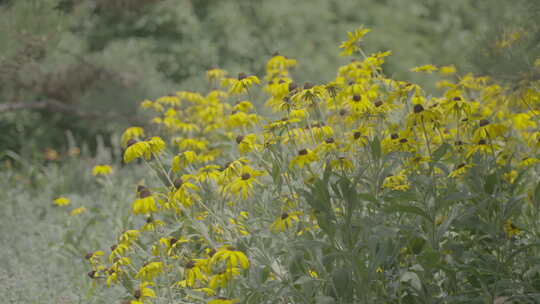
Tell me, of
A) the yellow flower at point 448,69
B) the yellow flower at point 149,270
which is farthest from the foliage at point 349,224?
the yellow flower at point 448,69

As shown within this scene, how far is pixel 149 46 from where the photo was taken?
5348 mm

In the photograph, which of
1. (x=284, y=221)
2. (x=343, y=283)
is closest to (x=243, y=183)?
(x=284, y=221)

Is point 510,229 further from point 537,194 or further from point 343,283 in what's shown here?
point 343,283

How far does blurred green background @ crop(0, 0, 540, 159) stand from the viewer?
3.94 m

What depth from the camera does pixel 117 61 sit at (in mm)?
4410

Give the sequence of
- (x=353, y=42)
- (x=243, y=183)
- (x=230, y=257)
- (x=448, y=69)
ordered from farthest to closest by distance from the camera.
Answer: (x=448, y=69)
(x=353, y=42)
(x=243, y=183)
(x=230, y=257)

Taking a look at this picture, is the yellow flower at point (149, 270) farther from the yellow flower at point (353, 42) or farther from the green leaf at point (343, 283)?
the yellow flower at point (353, 42)

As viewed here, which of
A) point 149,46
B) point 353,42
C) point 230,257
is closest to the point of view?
point 230,257

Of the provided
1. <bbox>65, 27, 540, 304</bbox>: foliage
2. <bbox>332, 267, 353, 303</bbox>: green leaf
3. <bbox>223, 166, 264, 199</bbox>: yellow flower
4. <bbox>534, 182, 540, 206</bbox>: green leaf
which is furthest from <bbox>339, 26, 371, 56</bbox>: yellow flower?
<bbox>332, 267, 353, 303</bbox>: green leaf

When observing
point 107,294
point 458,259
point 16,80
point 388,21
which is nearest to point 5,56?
point 16,80

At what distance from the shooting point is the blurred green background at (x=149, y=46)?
394 cm

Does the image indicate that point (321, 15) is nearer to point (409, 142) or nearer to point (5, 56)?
point (5, 56)

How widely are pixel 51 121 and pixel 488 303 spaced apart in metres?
4.48

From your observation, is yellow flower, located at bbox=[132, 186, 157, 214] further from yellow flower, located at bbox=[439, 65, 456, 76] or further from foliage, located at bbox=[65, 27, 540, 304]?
yellow flower, located at bbox=[439, 65, 456, 76]
